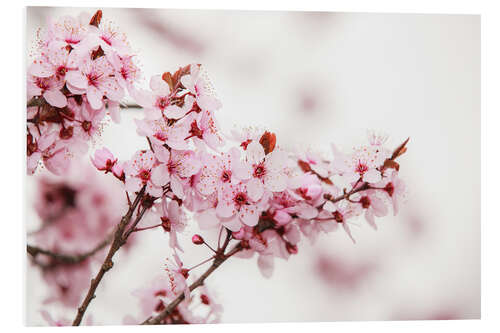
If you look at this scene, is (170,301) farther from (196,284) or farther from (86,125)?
(86,125)

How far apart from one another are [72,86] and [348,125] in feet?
2.56

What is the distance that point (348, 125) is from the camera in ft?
6.17

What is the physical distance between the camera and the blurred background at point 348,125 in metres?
1.80

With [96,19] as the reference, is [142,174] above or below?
below

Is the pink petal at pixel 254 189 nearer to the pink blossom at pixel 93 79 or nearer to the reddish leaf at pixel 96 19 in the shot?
the pink blossom at pixel 93 79

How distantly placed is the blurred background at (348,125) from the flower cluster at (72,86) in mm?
162

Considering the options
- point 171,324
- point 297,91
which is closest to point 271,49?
point 297,91

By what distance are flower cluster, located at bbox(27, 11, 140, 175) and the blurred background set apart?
0.16 m

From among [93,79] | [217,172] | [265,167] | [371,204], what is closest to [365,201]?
[371,204]

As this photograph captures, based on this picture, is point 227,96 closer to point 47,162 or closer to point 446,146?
point 47,162

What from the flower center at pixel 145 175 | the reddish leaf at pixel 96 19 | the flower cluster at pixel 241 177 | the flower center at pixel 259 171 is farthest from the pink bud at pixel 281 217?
the reddish leaf at pixel 96 19

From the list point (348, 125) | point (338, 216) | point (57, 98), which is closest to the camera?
point (57, 98)

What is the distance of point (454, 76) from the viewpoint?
6.38ft

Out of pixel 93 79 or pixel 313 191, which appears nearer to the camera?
pixel 93 79
